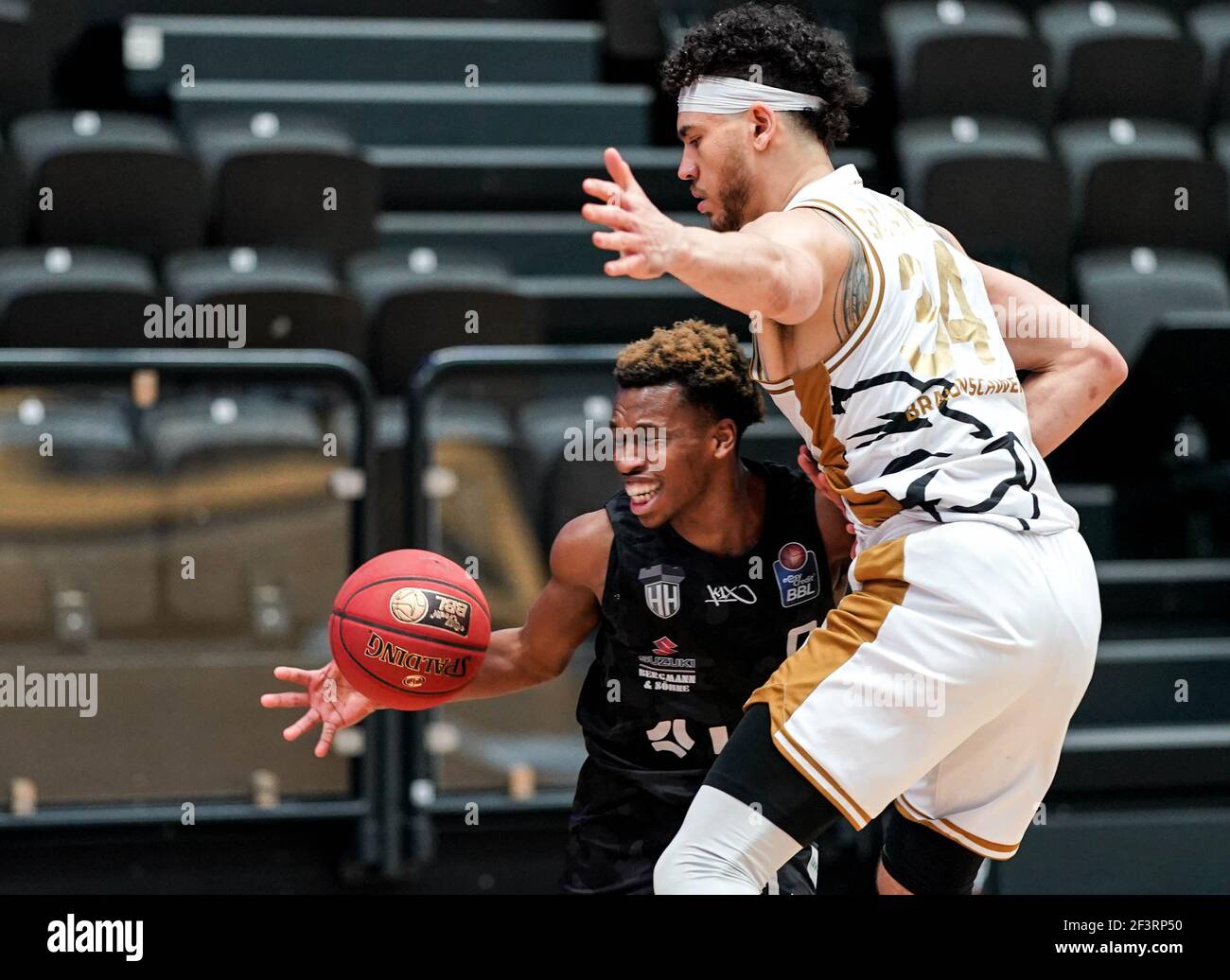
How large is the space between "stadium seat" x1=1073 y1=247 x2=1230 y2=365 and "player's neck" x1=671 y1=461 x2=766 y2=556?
2.81 m

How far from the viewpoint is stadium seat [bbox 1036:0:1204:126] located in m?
7.03

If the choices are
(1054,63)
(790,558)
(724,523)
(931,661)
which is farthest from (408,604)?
(1054,63)

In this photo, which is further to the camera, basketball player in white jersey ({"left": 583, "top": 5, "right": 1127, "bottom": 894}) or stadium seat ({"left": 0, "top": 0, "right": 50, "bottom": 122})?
stadium seat ({"left": 0, "top": 0, "right": 50, "bottom": 122})

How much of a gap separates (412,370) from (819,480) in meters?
2.54

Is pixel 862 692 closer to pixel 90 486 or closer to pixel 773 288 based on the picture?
pixel 773 288

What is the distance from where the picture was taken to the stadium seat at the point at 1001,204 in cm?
610

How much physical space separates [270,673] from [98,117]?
9.22 feet

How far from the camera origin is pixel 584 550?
138 inches

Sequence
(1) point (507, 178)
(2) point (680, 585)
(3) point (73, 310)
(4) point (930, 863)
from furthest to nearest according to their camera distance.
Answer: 1. (1) point (507, 178)
2. (3) point (73, 310)
3. (2) point (680, 585)
4. (4) point (930, 863)

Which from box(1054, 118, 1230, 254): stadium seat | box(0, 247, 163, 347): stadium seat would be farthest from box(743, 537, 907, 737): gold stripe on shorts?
box(1054, 118, 1230, 254): stadium seat

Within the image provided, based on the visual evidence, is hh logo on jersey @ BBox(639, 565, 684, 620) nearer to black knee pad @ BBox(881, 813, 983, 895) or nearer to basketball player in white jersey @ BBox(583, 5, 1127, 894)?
basketball player in white jersey @ BBox(583, 5, 1127, 894)

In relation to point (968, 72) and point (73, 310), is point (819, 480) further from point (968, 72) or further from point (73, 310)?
point (968, 72)

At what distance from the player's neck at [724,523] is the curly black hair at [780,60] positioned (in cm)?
67

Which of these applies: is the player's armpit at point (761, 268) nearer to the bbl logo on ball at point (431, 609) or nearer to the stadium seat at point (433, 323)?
the bbl logo on ball at point (431, 609)
